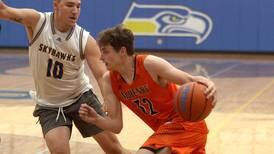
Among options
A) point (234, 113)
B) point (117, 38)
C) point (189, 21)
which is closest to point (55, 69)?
point (117, 38)

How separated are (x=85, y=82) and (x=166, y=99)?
1.32 meters

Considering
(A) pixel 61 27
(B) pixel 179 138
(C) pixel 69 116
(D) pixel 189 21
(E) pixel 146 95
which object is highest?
(A) pixel 61 27

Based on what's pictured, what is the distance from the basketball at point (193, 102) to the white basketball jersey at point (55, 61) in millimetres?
1366

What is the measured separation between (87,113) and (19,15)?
1.23 metres

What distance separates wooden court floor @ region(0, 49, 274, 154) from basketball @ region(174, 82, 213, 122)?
2554mm

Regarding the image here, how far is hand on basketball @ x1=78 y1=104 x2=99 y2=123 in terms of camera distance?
4.30 m

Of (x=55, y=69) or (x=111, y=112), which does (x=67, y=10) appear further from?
(x=111, y=112)

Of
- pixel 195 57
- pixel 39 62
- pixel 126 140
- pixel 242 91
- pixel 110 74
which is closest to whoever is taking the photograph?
pixel 110 74

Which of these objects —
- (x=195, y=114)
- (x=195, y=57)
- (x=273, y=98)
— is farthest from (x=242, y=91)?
(x=195, y=114)

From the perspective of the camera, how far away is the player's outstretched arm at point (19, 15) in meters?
5.02

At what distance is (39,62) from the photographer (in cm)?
514

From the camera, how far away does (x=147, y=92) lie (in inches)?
170

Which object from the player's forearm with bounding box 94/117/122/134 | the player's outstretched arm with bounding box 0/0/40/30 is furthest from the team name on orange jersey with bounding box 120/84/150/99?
the player's outstretched arm with bounding box 0/0/40/30

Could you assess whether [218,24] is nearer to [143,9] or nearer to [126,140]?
[143,9]
